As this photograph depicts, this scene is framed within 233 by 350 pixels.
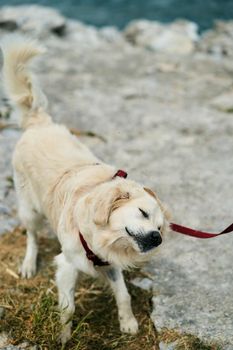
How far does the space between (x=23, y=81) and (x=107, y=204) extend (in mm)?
2042

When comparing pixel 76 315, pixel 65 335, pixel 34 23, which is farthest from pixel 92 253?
pixel 34 23

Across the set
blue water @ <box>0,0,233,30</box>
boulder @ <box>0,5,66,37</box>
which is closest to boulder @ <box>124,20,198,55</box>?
boulder @ <box>0,5,66,37</box>

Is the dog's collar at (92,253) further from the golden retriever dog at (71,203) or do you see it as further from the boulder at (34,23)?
the boulder at (34,23)

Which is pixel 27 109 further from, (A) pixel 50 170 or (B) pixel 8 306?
(B) pixel 8 306

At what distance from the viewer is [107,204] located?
10.8ft

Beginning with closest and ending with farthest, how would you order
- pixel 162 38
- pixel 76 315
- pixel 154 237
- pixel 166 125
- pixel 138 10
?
pixel 154 237 < pixel 76 315 < pixel 166 125 < pixel 162 38 < pixel 138 10

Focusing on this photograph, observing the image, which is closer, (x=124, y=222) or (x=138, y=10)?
(x=124, y=222)

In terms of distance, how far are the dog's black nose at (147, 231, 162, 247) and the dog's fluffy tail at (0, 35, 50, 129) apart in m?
2.07

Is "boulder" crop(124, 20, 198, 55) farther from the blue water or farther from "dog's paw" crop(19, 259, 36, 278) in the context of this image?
"dog's paw" crop(19, 259, 36, 278)

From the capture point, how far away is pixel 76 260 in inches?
152

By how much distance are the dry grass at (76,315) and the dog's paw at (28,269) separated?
0.17ft

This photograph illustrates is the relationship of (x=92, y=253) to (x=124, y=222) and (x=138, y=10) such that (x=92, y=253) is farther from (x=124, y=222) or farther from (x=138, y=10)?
(x=138, y=10)

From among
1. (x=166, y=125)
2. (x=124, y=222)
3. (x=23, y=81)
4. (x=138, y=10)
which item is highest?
(x=124, y=222)

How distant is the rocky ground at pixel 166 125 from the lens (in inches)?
174
